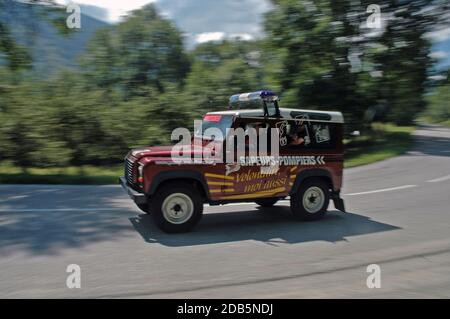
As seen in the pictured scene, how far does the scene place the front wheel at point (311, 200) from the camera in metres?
8.93

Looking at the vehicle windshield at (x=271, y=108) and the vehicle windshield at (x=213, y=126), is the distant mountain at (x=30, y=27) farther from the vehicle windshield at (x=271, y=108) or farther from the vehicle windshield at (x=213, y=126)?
the vehicle windshield at (x=271, y=108)

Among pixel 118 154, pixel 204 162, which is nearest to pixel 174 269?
pixel 204 162

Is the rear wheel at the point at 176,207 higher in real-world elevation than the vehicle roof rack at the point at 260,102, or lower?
lower

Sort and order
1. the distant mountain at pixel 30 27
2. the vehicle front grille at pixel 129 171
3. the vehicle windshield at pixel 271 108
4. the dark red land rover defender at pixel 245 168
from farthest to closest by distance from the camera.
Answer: the distant mountain at pixel 30 27
the vehicle windshield at pixel 271 108
the vehicle front grille at pixel 129 171
the dark red land rover defender at pixel 245 168

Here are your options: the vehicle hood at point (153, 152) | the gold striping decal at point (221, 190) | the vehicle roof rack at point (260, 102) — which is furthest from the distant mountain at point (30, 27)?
the gold striping decal at point (221, 190)

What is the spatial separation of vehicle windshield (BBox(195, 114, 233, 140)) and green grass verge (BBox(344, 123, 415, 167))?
10587 mm

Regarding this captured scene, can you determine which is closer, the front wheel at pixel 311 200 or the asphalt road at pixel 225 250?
the asphalt road at pixel 225 250

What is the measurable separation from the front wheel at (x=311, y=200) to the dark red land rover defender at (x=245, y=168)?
19 mm

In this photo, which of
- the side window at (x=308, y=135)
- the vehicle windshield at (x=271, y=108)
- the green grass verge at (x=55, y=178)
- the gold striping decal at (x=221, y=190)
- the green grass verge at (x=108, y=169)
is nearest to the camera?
the gold striping decal at (x=221, y=190)

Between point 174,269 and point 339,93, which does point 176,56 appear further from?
point 174,269

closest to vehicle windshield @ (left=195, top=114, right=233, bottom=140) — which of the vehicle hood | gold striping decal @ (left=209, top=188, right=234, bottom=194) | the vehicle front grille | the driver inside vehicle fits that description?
the vehicle hood

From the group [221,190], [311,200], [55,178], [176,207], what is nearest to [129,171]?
[176,207]

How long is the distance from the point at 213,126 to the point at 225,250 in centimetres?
250

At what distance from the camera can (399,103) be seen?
85.3 feet
